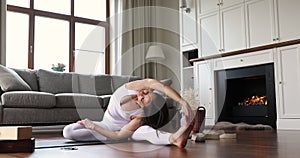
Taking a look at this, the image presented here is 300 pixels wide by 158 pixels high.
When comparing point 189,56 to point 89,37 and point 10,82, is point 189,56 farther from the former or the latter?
point 10,82

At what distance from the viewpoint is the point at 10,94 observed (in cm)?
317

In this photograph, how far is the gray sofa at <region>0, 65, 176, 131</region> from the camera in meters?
3.16

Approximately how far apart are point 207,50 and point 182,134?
11.1ft

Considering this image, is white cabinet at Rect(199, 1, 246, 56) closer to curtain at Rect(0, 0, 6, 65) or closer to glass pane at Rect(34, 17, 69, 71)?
glass pane at Rect(34, 17, 69, 71)

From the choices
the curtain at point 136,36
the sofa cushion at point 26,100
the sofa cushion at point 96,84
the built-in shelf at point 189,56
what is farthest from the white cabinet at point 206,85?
the sofa cushion at point 26,100

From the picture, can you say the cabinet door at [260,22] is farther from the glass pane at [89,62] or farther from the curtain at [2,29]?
the curtain at [2,29]

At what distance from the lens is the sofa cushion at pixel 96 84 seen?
4.27m

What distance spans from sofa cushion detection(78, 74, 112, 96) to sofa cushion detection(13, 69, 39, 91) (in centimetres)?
54

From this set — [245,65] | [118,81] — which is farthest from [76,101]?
[245,65]

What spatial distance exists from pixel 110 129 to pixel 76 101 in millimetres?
1828

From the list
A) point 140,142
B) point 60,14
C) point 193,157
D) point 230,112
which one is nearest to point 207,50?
point 230,112

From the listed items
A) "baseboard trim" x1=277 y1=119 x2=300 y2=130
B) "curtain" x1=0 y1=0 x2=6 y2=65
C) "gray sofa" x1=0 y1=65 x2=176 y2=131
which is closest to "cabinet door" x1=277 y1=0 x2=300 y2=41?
"baseboard trim" x1=277 y1=119 x2=300 y2=130

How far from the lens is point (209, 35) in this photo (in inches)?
187

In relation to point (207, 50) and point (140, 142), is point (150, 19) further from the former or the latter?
point (140, 142)
